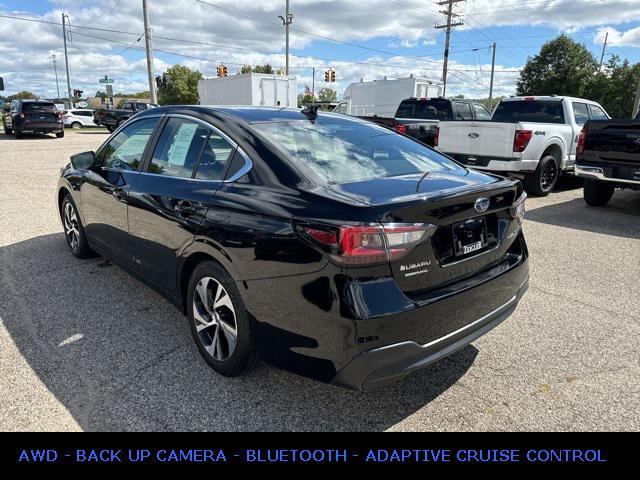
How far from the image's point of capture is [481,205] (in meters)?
2.56

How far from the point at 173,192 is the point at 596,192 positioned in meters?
7.96

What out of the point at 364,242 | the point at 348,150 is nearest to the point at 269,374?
the point at 364,242

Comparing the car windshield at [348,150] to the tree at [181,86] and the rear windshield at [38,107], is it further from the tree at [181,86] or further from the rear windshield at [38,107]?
the tree at [181,86]

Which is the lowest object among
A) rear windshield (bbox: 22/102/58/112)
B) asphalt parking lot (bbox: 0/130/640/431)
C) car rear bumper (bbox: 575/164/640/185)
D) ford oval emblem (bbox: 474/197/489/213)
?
asphalt parking lot (bbox: 0/130/640/431)

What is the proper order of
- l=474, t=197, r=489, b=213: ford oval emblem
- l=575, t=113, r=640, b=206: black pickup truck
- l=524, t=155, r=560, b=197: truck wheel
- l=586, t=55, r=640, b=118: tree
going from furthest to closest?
l=586, t=55, r=640, b=118: tree → l=524, t=155, r=560, b=197: truck wheel → l=575, t=113, r=640, b=206: black pickup truck → l=474, t=197, r=489, b=213: ford oval emblem

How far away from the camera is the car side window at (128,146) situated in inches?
147

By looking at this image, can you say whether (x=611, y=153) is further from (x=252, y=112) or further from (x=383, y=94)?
(x=383, y=94)

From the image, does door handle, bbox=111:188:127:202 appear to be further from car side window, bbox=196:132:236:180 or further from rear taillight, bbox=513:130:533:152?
rear taillight, bbox=513:130:533:152

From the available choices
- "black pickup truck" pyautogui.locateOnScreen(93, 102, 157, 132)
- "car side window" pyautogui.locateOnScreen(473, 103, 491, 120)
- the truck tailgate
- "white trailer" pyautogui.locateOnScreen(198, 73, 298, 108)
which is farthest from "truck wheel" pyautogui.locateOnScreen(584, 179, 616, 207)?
"black pickup truck" pyautogui.locateOnScreen(93, 102, 157, 132)

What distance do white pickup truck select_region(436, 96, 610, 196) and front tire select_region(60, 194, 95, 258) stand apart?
22.4ft

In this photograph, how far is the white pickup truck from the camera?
8.47 metres

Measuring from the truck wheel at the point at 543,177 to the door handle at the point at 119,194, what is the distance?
7.67m

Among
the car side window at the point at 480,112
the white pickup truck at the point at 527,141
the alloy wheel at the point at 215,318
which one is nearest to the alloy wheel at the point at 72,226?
the alloy wheel at the point at 215,318
